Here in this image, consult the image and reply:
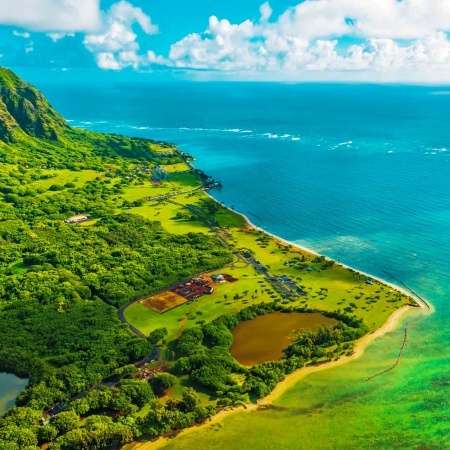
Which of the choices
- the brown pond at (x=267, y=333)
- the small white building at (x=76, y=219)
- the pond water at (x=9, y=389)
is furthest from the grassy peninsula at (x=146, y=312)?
the pond water at (x=9, y=389)

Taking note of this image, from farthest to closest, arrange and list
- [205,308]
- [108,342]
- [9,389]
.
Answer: [205,308] < [108,342] < [9,389]

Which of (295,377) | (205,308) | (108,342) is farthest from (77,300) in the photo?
(295,377)

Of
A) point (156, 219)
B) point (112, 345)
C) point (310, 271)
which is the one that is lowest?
point (112, 345)

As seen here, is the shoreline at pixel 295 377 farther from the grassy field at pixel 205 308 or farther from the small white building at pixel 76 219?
the small white building at pixel 76 219

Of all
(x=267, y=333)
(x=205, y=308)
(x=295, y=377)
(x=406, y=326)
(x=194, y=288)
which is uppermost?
(x=194, y=288)

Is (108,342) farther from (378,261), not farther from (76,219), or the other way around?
(76,219)

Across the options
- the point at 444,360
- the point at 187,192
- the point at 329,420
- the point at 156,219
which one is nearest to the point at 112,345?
the point at 329,420

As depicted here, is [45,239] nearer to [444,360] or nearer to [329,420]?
[329,420]

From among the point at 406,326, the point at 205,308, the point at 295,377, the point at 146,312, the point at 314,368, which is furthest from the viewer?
the point at 205,308

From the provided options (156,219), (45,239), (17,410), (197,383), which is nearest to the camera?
(17,410)
